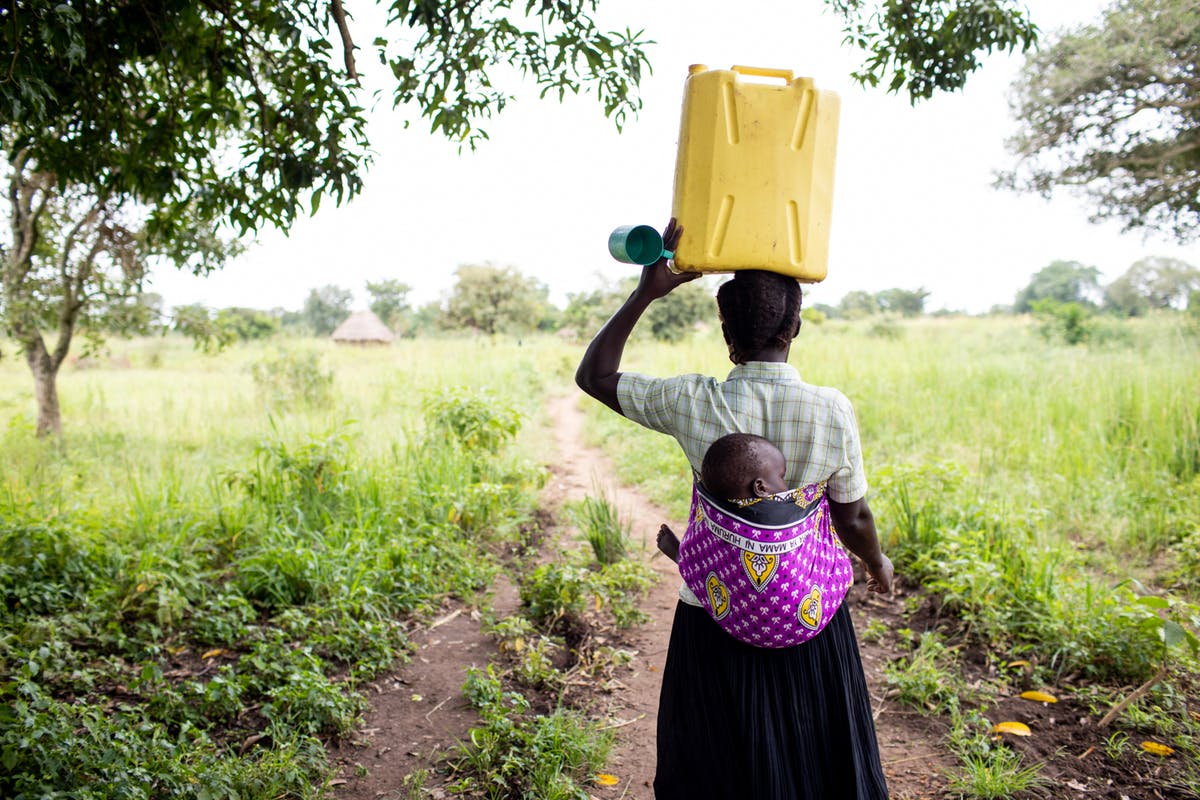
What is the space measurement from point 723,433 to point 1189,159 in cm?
1094

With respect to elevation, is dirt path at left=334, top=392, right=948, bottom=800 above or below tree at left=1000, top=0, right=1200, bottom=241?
below

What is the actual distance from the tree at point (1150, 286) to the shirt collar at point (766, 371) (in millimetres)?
16142

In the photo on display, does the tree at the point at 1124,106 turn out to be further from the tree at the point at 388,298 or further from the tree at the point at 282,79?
the tree at the point at 388,298

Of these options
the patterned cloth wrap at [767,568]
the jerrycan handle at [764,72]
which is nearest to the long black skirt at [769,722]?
the patterned cloth wrap at [767,568]

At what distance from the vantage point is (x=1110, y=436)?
252 inches

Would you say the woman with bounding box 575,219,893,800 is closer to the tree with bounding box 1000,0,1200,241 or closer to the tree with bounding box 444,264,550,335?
the tree with bounding box 1000,0,1200,241

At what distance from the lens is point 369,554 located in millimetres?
4156

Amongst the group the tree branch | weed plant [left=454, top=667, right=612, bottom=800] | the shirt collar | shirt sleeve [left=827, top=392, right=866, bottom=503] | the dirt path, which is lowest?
the dirt path

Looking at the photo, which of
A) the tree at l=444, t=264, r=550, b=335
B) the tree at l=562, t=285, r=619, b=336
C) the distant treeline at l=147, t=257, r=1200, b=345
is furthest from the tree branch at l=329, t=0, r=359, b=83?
the tree at l=444, t=264, r=550, b=335

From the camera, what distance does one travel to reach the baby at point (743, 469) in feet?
5.14

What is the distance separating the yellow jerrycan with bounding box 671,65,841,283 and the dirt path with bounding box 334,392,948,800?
186 cm

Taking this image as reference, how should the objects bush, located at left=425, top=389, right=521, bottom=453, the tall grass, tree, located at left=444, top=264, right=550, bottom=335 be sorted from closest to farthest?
the tall grass
bush, located at left=425, top=389, right=521, bottom=453
tree, located at left=444, top=264, right=550, bottom=335

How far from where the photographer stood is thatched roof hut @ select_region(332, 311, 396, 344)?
85.1ft

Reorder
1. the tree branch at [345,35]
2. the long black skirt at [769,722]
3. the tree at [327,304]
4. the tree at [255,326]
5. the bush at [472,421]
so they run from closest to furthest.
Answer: the long black skirt at [769,722]
the tree branch at [345,35]
the bush at [472,421]
the tree at [255,326]
the tree at [327,304]
